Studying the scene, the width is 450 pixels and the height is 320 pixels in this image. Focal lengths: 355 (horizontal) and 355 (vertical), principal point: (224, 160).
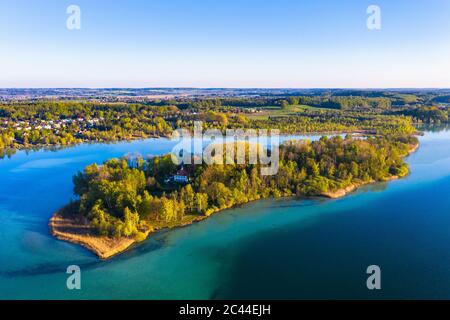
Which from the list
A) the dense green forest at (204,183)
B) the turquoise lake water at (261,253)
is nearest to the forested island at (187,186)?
the dense green forest at (204,183)

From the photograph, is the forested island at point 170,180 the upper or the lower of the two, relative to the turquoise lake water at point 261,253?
upper

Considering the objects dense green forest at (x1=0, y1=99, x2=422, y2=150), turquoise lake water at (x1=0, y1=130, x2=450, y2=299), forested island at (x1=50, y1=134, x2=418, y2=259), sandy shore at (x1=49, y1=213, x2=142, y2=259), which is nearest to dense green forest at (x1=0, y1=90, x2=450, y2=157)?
dense green forest at (x1=0, y1=99, x2=422, y2=150)

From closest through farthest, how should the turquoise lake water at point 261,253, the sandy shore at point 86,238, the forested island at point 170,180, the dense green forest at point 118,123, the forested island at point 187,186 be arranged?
1. the turquoise lake water at point 261,253
2. the sandy shore at point 86,238
3. the forested island at point 187,186
4. the forested island at point 170,180
5. the dense green forest at point 118,123

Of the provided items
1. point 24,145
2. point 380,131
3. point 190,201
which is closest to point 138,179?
point 190,201

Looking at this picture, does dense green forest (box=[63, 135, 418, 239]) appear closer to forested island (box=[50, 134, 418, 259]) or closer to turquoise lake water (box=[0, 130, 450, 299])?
forested island (box=[50, 134, 418, 259])

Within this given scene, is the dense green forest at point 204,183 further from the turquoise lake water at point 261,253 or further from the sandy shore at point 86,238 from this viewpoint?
the turquoise lake water at point 261,253

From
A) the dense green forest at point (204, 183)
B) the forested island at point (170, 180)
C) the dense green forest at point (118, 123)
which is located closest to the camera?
the forested island at point (170, 180)
